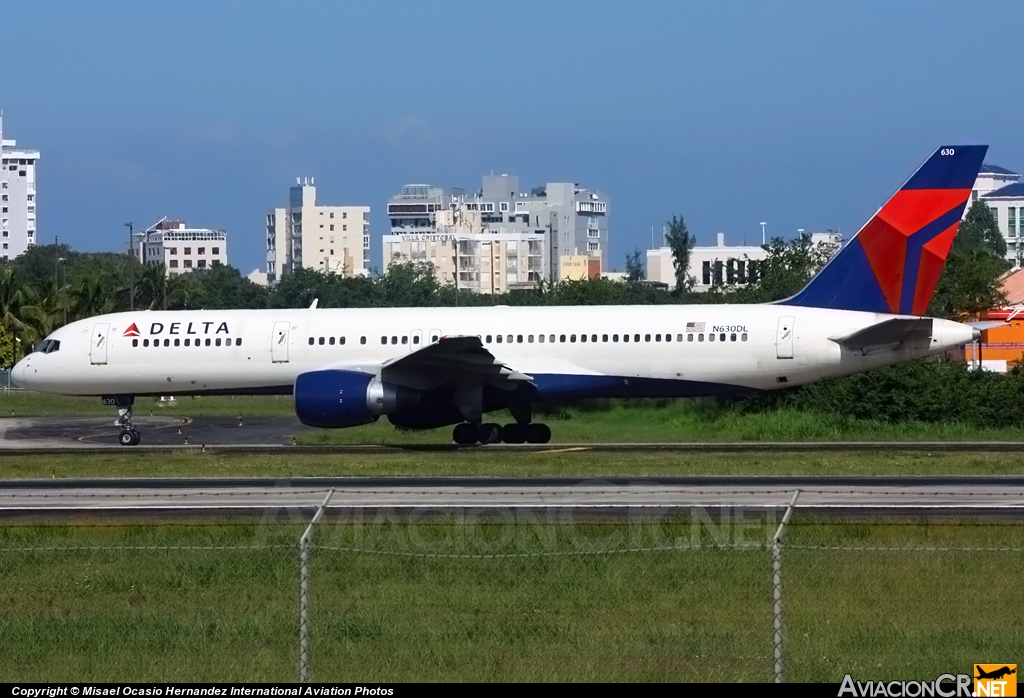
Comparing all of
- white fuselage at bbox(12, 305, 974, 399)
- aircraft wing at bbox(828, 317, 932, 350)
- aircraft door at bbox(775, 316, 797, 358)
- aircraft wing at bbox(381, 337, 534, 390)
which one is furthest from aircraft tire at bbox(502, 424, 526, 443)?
aircraft wing at bbox(828, 317, 932, 350)

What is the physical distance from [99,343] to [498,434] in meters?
10.3

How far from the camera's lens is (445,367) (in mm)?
31109

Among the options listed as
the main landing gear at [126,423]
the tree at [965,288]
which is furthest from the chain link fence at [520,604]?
the tree at [965,288]

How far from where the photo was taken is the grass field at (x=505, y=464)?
24.5m

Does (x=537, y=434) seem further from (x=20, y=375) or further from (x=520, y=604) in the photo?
(x=520, y=604)

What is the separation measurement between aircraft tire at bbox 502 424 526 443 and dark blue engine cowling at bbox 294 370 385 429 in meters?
3.79

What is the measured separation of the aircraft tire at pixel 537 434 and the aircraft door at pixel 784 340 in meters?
5.65

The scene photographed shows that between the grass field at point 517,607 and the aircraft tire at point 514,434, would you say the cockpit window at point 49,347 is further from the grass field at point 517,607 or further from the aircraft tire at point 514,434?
the grass field at point 517,607

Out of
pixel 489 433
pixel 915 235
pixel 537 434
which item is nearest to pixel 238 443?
pixel 489 433

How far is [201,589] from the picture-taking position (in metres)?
13.6

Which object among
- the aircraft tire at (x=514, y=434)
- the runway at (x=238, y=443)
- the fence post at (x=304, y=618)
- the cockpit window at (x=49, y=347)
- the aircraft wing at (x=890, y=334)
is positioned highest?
the aircraft wing at (x=890, y=334)

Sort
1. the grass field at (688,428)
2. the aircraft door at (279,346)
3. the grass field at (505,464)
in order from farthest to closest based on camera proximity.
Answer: the grass field at (688,428)
the aircraft door at (279,346)
the grass field at (505,464)

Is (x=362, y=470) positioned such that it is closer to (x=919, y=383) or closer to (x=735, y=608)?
(x=735, y=608)

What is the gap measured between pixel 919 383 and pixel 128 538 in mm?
25867
